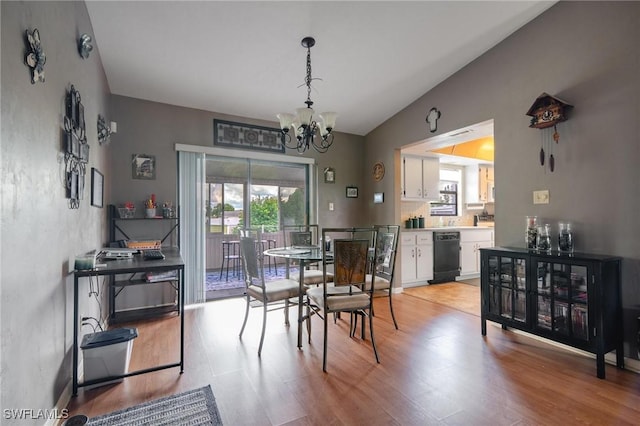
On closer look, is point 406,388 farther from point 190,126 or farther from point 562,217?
point 190,126

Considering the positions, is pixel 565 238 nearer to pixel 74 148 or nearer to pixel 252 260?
pixel 252 260

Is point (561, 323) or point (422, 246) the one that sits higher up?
point (422, 246)

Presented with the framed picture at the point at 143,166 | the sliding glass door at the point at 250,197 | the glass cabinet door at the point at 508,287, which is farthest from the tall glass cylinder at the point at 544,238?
the framed picture at the point at 143,166

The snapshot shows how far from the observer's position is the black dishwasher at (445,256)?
4.98 m

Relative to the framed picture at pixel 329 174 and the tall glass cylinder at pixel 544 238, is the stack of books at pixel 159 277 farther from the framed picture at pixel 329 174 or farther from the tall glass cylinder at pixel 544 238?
the tall glass cylinder at pixel 544 238

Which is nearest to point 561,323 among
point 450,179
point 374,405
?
point 374,405

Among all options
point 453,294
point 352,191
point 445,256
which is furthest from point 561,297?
point 352,191

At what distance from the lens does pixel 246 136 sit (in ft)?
14.0

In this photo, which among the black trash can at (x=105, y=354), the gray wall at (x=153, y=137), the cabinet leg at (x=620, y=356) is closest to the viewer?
the black trash can at (x=105, y=354)

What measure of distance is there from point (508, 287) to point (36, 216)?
3381mm

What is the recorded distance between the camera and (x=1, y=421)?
43.4 inches

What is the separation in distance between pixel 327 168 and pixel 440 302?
2.55 m

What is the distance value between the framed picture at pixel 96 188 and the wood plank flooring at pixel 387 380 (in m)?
1.32

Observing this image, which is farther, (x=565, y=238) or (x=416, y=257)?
(x=416, y=257)
